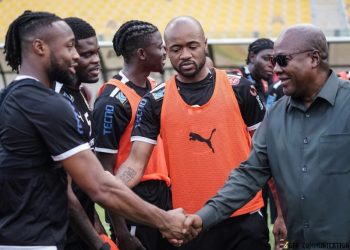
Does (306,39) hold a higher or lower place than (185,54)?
higher

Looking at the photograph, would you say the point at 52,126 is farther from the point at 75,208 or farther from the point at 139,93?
the point at 139,93

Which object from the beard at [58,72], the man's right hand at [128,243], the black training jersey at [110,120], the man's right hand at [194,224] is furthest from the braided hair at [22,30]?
the man's right hand at [128,243]

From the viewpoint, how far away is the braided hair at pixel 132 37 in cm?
606

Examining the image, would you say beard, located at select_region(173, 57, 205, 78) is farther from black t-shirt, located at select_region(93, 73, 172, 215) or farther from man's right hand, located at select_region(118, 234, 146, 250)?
man's right hand, located at select_region(118, 234, 146, 250)

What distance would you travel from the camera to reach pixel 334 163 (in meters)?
3.85

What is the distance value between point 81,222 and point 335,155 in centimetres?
167

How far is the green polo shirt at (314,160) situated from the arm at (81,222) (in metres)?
1.23

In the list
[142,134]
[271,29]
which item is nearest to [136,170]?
[142,134]

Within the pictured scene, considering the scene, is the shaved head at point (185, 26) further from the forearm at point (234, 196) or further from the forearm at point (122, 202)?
the forearm at point (122, 202)

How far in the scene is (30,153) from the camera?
3756mm

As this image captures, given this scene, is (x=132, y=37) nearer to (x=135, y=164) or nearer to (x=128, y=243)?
(x=135, y=164)

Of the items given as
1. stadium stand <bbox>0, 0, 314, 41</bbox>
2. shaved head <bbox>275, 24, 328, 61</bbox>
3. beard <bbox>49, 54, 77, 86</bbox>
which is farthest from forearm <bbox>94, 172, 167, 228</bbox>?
stadium stand <bbox>0, 0, 314, 41</bbox>

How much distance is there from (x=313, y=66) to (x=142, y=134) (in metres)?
1.45

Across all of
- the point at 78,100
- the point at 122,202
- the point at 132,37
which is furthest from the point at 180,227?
the point at 132,37
